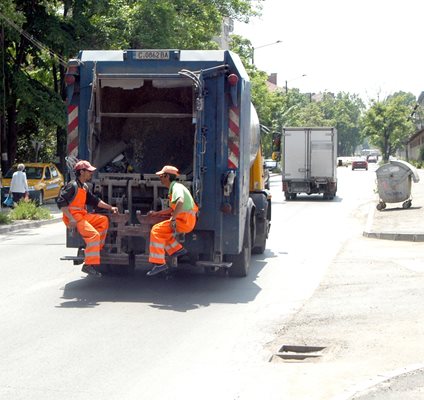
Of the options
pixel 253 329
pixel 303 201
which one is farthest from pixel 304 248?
pixel 303 201

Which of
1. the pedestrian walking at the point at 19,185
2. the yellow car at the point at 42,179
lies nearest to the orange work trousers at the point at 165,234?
the pedestrian walking at the point at 19,185

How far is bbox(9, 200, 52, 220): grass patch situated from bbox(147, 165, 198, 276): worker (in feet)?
39.8

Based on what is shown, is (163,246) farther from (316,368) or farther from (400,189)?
(400,189)

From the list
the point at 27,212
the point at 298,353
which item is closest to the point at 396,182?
the point at 27,212

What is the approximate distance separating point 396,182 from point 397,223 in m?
4.31

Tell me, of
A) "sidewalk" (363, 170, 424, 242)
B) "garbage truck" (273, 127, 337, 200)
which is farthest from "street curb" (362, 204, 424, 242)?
"garbage truck" (273, 127, 337, 200)

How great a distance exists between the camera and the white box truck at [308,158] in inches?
1259

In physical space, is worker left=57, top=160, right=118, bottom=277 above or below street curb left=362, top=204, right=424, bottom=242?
above

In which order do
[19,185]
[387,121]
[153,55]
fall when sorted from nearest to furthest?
[153,55] < [19,185] < [387,121]

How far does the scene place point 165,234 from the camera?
32.4ft

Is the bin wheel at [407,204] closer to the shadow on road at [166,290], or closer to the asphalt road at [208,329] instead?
the asphalt road at [208,329]

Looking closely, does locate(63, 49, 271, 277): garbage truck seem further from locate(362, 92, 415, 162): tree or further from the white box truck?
locate(362, 92, 415, 162): tree

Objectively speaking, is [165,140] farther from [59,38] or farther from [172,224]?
[59,38]

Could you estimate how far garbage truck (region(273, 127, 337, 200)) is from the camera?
1259 inches
